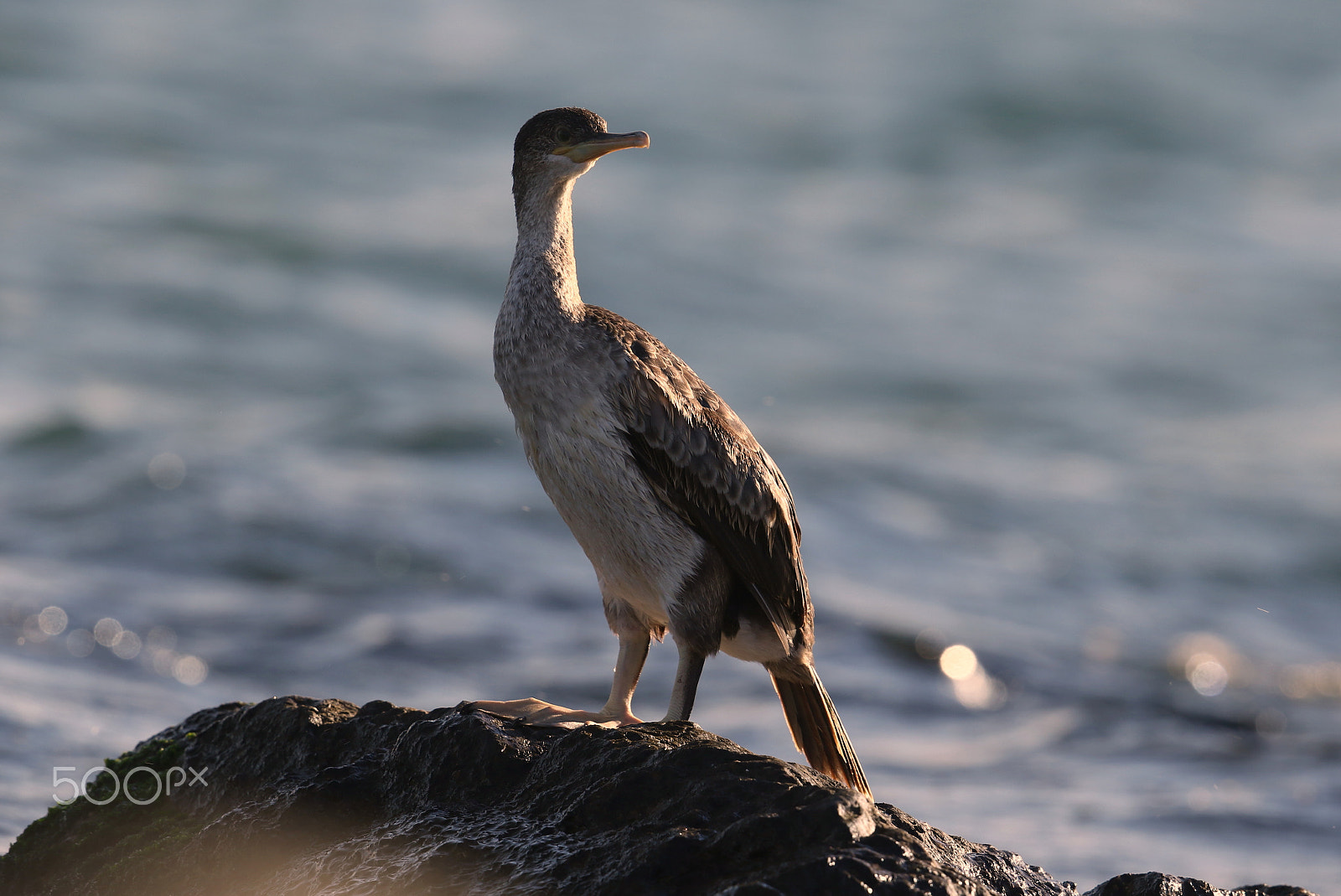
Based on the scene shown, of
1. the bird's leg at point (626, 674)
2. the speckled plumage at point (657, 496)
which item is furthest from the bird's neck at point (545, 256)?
the bird's leg at point (626, 674)

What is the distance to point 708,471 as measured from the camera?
5059mm

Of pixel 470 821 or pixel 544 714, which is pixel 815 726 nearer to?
pixel 544 714

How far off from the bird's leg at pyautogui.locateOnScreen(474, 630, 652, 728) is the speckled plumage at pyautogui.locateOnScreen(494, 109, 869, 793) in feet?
0.03

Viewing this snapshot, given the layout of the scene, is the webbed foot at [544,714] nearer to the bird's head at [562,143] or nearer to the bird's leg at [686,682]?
the bird's leg at [686,682]

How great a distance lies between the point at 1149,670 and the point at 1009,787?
3.27 m

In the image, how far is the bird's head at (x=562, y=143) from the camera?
18.5 feet

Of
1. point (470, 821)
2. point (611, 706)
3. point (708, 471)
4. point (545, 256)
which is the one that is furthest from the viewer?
point (545, 256)

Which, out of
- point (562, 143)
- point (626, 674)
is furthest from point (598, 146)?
point (626, 674)

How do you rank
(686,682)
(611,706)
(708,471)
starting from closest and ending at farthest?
(686,682)
(708,471)
(611,706)

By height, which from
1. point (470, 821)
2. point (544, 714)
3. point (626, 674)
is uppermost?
point (626, 674)

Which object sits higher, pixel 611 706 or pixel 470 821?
pixel 611 706

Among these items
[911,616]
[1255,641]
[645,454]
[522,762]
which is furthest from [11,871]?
[1255,641]

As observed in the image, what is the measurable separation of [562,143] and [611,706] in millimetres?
2442

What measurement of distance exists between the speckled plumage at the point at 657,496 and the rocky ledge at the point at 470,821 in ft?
2.23
